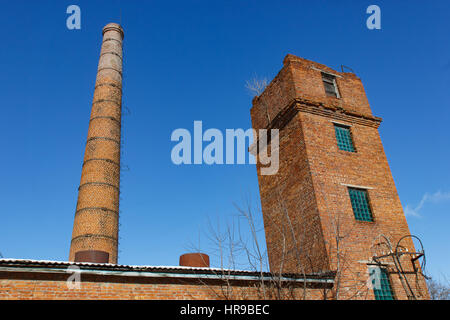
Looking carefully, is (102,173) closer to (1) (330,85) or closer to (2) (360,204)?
(1) (330,85)

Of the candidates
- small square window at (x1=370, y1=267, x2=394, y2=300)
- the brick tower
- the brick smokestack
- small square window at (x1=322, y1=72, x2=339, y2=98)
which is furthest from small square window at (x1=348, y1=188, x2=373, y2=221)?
the brick smokestack

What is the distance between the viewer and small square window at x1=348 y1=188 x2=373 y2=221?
451 inches

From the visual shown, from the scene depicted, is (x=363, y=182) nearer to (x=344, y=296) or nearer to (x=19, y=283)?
(x=344, y=296)

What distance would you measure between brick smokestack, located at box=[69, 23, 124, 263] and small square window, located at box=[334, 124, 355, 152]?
10.9m

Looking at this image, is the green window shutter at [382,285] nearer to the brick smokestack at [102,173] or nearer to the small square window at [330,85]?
the small square window at [330,85]

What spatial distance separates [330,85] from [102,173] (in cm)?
1201

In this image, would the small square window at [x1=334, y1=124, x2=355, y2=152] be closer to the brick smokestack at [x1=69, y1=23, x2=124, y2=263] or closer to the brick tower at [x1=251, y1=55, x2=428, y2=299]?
the brick tower at [x1=251, y1=55, x2=428, y2=299]

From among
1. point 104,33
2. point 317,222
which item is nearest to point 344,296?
point 317,222

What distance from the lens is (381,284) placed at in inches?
405

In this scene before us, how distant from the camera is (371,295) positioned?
9852mm

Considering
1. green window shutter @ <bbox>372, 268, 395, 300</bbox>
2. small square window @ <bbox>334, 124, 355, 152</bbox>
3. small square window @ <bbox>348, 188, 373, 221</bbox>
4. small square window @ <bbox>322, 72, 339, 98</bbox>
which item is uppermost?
small square window @ <bbox>322, 72, 339, 98</bbox>

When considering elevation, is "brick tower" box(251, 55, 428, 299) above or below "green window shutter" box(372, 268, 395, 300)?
above

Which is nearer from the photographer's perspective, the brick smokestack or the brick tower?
the brick tower
